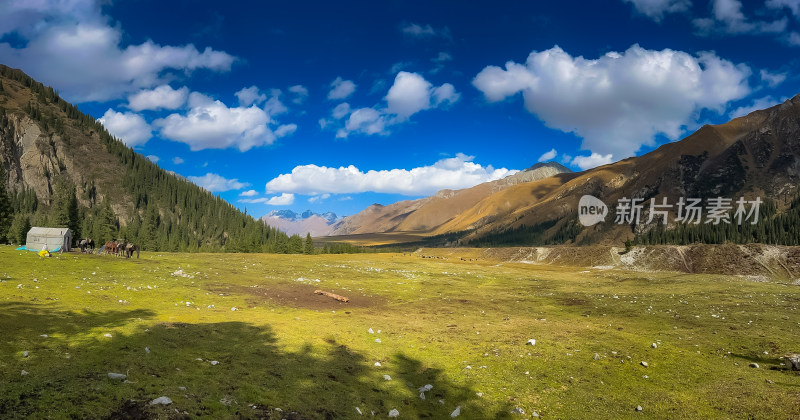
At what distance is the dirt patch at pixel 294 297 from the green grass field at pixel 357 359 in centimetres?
92

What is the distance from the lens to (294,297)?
3250cm

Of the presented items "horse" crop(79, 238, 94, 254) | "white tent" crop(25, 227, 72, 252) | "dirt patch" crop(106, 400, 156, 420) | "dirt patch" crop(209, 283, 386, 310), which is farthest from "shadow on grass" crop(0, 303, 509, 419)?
"white tent" crop(25, 227, 72, 252)

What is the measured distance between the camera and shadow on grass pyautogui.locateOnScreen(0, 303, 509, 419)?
29.3 feet

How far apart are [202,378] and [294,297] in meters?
21.4

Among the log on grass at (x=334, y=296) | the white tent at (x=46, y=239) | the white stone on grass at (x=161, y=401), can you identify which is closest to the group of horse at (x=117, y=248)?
the white tent at (x=46, y=239)

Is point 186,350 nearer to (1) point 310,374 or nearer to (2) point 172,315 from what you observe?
(1) point 310,374

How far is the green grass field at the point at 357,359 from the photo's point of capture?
10.2m

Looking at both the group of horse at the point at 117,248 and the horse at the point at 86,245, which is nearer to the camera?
the group of horse at the point at 117,248

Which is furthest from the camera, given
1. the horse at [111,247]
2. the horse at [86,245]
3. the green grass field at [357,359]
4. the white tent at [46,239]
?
the horse at [86,245]

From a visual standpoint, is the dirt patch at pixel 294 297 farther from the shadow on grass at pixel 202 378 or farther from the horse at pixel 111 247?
the horse at pixel 111 247

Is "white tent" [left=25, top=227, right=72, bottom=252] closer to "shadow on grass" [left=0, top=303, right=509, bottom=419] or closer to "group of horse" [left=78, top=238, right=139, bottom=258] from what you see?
"group of horse" [left=78, top=238, right=139, bottom=258]

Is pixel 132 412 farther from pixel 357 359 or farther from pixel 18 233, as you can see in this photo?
pixel 18 233

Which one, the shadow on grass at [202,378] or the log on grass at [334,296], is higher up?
the shadow on grass at [202,378]

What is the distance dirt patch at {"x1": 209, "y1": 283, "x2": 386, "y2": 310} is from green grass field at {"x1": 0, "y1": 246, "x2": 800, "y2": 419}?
36.1 inches
